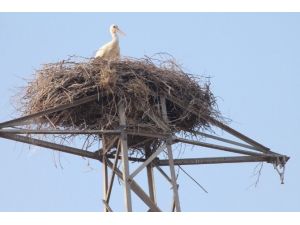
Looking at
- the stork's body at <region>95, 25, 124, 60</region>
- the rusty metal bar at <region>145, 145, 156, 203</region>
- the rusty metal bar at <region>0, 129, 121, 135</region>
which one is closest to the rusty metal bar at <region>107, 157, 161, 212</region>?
the rusty metal bar at <region>0, 129, 121, 135</region>

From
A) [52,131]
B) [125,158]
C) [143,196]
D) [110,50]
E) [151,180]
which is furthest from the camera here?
[110,50]

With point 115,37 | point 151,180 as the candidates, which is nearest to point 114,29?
point 115,37

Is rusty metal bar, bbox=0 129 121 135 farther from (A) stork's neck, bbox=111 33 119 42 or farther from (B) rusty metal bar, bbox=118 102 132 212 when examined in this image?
(A) stork's neck, bbox=111 33 119 42

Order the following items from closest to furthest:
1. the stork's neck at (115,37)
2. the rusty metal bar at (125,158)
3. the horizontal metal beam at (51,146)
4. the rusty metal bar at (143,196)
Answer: the rusty metal bar at (125,158), the horizontal metal beam at (51,146), the rusty metal bar at (143,196), the stork's neck at (115,37)

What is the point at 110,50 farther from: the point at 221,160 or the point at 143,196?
the point at 143,196

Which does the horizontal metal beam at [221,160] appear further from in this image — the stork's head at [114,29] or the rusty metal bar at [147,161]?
the stork's head at [114,29]

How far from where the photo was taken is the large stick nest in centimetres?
1209

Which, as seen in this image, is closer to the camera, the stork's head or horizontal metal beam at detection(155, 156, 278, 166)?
horizontal metal beam at detection(155, 156, 278, 166)

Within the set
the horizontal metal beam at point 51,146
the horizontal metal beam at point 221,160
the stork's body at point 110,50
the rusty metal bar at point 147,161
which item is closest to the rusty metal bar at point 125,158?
the rusty metal bar at point 147,161

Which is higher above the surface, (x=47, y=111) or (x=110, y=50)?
(x=110, y=50)

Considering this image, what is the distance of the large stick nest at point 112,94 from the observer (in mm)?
12094

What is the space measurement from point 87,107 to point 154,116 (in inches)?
31.8

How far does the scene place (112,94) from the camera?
39.7 ft

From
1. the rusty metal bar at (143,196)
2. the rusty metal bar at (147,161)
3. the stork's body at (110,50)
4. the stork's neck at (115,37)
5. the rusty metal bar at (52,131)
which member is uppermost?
the stork's neck at (115,37)
